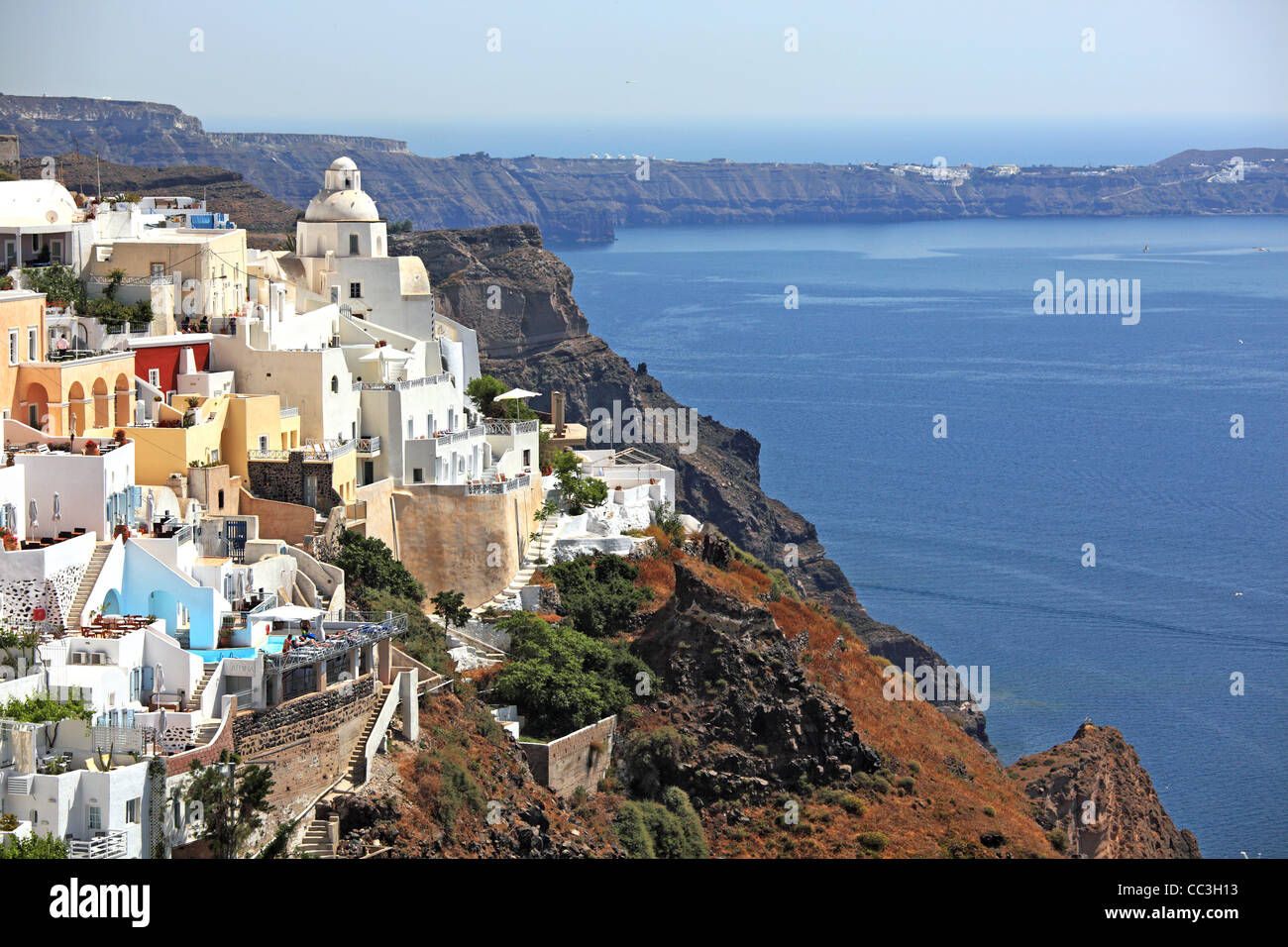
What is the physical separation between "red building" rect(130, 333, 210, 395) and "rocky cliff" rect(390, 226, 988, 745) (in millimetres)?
44208

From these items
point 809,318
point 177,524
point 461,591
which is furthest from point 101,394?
point 809,318

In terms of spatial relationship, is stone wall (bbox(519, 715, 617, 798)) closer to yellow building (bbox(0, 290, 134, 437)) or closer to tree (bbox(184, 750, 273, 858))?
tree (bbox(184, 750, 273, 858))

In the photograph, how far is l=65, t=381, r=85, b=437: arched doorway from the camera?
89.1ft

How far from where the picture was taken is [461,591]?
32188mm

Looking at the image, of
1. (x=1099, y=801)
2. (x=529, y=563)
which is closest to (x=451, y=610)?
(x=529, y=563)

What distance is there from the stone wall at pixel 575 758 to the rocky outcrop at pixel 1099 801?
31.3ft

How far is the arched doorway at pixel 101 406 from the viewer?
2792 cm

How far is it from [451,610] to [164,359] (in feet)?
21.6

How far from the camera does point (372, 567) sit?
95.0 feet

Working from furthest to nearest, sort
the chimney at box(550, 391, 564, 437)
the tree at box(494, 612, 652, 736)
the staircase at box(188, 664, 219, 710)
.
Result: the chimney at box(550, 391, 564, 437) → the tree at box(494, 612, 652, 736) → the staircase at box(188, 664, 219, 710)

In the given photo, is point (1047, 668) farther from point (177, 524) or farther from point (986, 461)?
point (177, 524)

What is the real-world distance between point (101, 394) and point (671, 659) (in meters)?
10.3

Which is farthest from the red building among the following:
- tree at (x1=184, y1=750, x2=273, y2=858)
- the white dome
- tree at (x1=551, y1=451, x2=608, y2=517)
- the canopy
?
tree at (x1=184, y1=750, x2=273, y2=858)

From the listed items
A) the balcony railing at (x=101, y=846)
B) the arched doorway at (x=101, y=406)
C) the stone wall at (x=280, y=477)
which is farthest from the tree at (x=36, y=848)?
the stone wall at (x=280, y=477)
